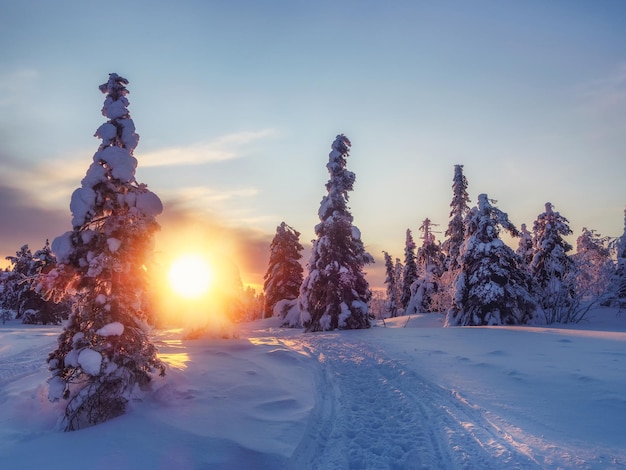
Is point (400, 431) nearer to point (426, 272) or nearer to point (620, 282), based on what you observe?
point (620, 282)

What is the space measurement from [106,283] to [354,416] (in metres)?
5.86

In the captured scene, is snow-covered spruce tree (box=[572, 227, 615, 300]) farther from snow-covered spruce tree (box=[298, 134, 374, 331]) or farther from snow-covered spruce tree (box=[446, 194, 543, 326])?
snow-covered spruce tree (box=[298, 134, 374, 331])

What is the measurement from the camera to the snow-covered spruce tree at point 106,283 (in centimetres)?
715

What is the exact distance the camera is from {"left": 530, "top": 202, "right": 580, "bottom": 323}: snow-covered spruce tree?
26.1 metres

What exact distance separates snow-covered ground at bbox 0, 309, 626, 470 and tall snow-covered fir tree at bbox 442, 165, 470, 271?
912 inches

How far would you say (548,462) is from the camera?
5.04m

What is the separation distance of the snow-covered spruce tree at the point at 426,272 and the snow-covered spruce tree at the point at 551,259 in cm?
1141

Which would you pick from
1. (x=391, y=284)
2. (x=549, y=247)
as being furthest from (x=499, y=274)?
(x=391, y=284)

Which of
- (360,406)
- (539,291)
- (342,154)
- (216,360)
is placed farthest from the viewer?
(342,154)

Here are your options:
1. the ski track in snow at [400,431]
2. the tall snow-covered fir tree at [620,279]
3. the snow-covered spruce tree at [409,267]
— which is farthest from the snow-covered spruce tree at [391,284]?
the ski track in snow at [400,431]

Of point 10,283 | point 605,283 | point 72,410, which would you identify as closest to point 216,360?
point 72,410

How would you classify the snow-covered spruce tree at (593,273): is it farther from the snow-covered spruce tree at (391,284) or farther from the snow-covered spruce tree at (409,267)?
the snow-covered spruce tree at (391,284)

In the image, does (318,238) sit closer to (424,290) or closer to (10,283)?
(424,290)

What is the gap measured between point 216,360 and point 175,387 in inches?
121
